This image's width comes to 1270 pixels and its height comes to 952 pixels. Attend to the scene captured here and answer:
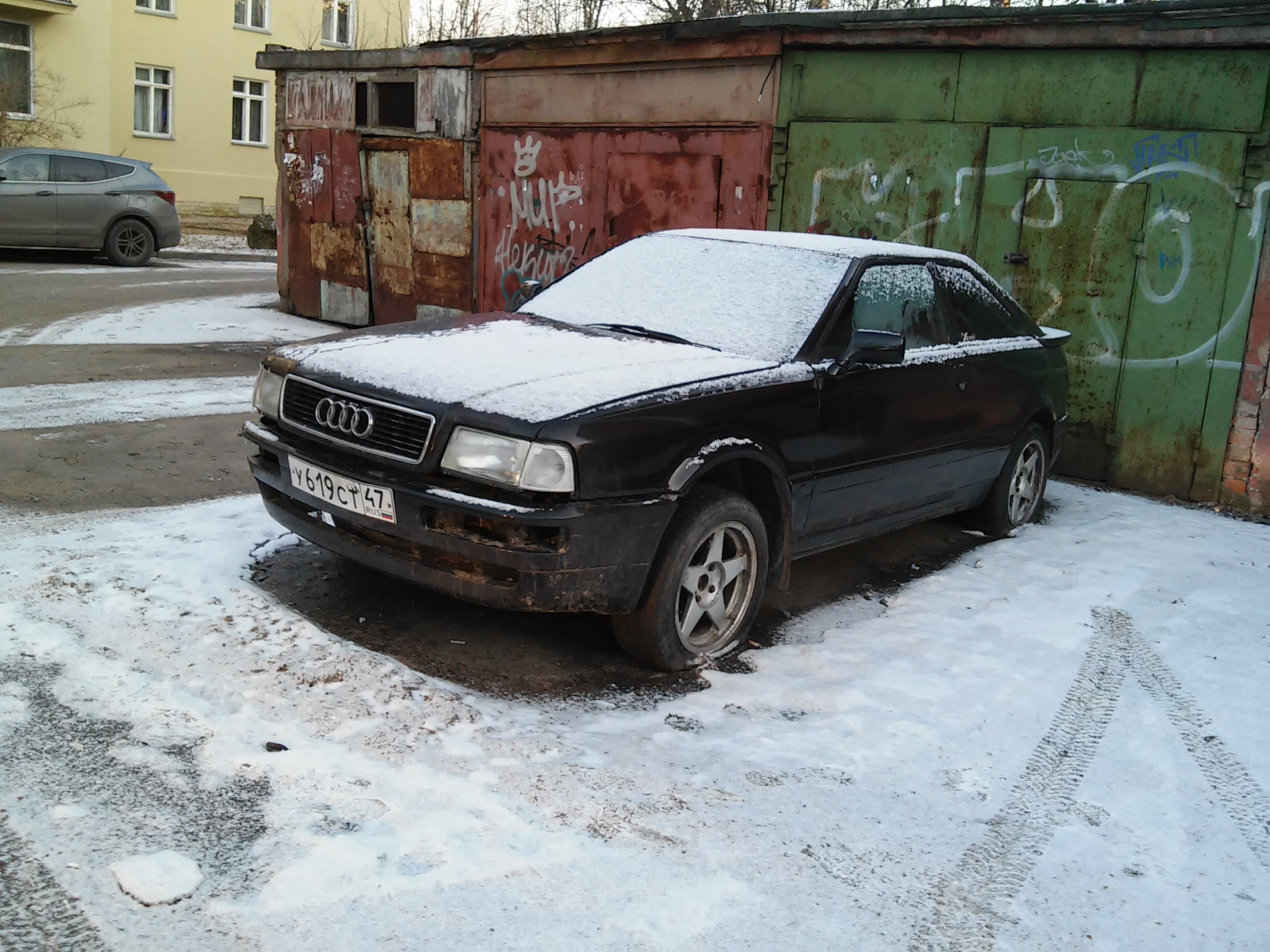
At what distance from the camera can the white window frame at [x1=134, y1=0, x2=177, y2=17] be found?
88.4 ft

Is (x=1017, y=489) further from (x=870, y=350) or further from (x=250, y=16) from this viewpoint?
(x=250, y=16)

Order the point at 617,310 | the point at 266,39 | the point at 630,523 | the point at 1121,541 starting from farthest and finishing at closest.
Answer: the point at 266,39 → the point at 1121,541 → the point at 617,310 → the point at 630,523

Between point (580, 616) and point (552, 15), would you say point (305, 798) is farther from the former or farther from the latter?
point (552, 15)

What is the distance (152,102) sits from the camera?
27594 mm

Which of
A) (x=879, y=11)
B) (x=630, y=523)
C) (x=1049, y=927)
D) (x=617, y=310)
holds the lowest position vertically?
(x=1049, y=927)

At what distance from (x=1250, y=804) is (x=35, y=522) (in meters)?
4.78

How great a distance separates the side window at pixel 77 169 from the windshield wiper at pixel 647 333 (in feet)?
49.2

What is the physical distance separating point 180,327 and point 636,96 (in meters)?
5.20

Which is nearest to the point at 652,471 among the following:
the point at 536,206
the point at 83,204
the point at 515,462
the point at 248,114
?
the point at 515,462

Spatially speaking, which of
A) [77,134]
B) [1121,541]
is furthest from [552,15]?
[1121,541]

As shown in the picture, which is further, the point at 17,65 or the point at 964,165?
the point at 17,65

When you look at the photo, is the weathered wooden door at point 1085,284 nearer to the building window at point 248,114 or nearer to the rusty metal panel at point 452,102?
the rusty metal panel at point 452,102

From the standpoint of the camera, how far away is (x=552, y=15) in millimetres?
31734

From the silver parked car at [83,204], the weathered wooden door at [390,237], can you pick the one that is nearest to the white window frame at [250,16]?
the silver parked car at [83,204]
